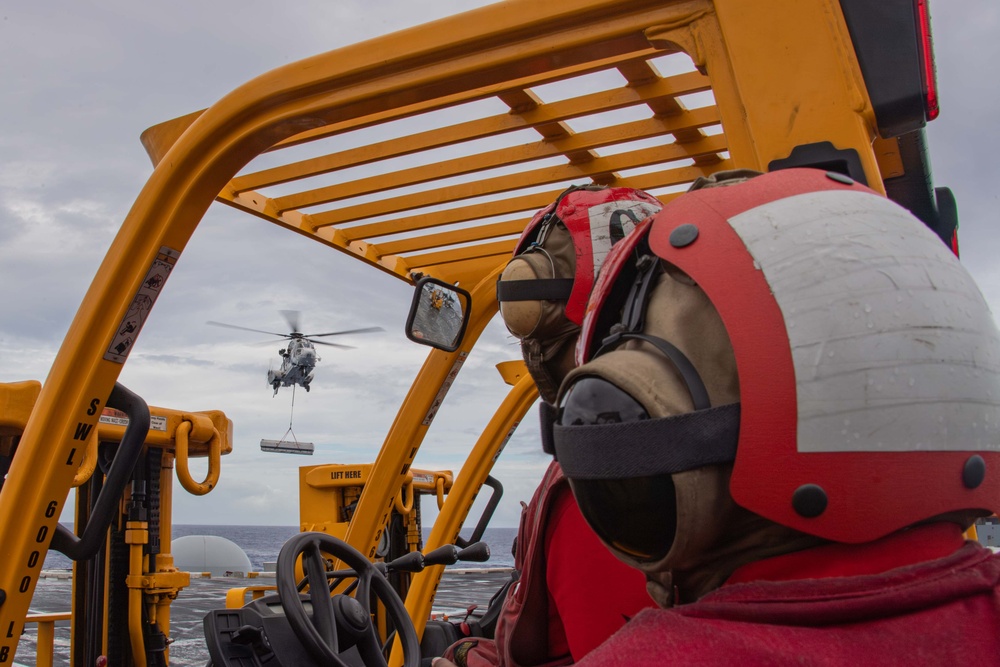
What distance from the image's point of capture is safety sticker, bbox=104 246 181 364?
2.69m

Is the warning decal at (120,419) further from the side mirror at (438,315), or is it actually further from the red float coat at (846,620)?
the red float coat at (846,620)

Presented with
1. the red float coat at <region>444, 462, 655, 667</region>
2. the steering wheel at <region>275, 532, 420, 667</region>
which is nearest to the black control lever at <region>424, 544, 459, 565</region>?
the steering wheel at <region>275, 532, 420, 667</region>

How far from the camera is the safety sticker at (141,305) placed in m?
2.69

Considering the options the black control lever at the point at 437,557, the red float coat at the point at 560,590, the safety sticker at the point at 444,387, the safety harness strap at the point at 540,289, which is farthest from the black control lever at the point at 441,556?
the safety sticker at the point at 444,387

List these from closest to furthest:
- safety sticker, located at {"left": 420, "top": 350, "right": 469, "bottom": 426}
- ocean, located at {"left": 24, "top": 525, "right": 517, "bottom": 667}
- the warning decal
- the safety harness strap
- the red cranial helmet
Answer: the red cranial helmet
the safety harness strap
safety sticker, located at {"left": 420, "top": 350, "right": 469, "bottom": 426}
the warning decal
ocean, located at {"left": 24, "top": 525, "right": 517, "bottom": 667}

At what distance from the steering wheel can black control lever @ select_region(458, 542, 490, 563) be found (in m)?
0.34

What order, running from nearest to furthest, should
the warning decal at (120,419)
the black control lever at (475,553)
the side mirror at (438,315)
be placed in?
the black control lever at (475,553) < the side mirror at (438,315) < the warning decal at (120,419)

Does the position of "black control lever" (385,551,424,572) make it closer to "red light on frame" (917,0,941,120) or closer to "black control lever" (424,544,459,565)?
"black control lever" (424,544,459,565)

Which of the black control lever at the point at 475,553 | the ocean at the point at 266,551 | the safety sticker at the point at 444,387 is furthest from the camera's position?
the ocean at the point at 266,551

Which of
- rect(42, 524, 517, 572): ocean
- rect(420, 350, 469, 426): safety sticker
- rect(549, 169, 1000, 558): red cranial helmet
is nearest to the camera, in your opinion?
rect(549, 169, 1000, 558): red cranial helmet

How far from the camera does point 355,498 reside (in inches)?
290

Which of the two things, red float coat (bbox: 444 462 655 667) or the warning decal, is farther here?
the warning decal

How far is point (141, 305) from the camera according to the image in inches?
108

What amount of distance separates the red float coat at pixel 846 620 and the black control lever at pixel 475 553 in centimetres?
222
